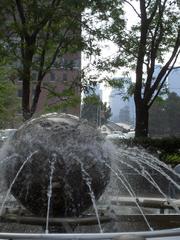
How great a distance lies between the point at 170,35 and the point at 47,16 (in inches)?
254

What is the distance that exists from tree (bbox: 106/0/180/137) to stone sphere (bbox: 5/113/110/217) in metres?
13.5

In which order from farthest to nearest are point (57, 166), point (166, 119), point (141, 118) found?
point (166, 119) → point (141, 118) → point (57, 166)

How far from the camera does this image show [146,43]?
21.0 m

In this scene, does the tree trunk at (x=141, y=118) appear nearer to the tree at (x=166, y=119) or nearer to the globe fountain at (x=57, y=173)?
the globe fountain at (x=57, y=173)

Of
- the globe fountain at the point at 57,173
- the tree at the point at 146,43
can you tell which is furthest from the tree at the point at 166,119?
the globe fountain at the point at 57,173

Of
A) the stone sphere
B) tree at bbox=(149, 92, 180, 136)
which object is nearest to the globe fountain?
the stone sphere

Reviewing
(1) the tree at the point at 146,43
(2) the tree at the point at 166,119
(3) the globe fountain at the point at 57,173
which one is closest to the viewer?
(3) the globe fountain at the point at 57,173

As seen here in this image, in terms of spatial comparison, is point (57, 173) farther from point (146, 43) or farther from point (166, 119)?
point (166, 119)

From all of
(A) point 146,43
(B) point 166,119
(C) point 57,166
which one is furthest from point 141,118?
(B) point 166,119

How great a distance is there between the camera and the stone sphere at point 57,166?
662 cm

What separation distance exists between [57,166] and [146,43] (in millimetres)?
14968

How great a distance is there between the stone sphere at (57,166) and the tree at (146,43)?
1345 centimetres

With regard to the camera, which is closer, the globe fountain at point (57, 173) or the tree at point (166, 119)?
the globe fountain at point (57, 173)

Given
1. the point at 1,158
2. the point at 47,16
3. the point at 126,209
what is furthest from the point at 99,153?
the point at 47,16
